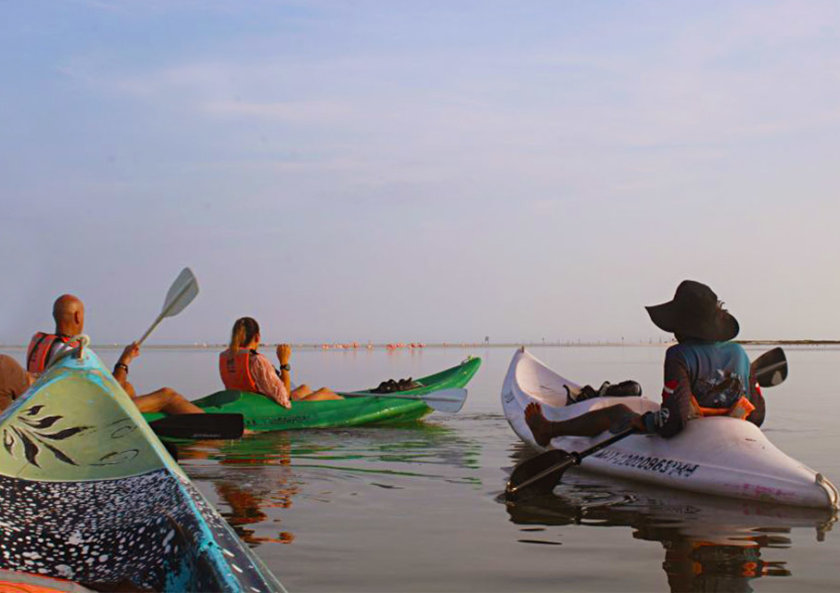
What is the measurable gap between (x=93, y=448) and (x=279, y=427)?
7.19m

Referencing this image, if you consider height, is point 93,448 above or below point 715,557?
above

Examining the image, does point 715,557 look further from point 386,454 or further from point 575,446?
point 386,454

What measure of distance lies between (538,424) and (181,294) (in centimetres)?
401

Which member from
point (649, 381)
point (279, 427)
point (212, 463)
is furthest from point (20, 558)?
point (649, 381)

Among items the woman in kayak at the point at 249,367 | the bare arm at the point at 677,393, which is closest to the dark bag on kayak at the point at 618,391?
the bare arm at the point at 677,393

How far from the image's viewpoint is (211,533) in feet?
10.7

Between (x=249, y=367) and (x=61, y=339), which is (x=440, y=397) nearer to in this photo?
(x=249, y=367)

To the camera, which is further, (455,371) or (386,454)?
(455,371)

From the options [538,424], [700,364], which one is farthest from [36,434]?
[538,424]

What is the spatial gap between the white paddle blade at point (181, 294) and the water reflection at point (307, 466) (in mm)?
1443

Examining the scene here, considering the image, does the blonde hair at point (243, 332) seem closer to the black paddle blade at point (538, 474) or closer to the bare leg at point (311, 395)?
the bare leg at point (311, 395)

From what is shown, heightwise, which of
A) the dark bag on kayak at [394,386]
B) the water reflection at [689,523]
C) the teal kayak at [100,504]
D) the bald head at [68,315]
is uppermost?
the bald head at [68,315]

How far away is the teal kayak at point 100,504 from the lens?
10.5ft

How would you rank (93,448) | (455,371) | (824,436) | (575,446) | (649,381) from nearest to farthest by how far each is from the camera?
(93,448), (575,446), (824,436), (455,371), (649,381)
